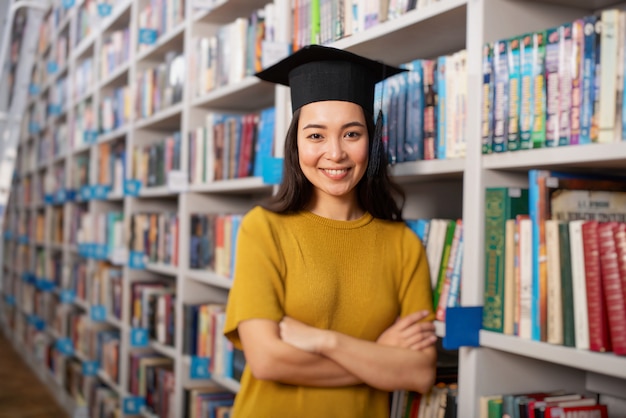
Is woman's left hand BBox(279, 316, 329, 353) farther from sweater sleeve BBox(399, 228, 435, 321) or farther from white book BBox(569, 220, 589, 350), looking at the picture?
white book BBox(569, 220, 589, 350)

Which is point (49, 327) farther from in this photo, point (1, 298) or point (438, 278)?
point (438, 278)

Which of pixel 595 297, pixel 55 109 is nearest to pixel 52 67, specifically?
pixel 55 109

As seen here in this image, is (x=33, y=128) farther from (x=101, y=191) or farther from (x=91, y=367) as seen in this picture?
(x=91, y=367)

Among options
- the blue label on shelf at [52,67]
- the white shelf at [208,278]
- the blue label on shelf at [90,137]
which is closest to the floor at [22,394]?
the blue label on shelf at [90,137]

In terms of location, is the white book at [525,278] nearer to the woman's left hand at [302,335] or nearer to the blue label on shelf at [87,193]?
the woman's left hand at [302,335]

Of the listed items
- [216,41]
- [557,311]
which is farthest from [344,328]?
[216,41]

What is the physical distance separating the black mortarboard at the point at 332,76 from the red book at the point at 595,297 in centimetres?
56

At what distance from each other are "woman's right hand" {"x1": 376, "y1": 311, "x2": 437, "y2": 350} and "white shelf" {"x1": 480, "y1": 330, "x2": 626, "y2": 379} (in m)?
0.12

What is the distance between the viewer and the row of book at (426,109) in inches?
65.8

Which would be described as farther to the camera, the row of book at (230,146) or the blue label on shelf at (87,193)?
the blue label on shelf at (87,193)

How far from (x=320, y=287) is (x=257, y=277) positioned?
0.13 meters

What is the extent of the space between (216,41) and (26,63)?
62.6 inches

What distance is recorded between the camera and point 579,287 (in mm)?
1362

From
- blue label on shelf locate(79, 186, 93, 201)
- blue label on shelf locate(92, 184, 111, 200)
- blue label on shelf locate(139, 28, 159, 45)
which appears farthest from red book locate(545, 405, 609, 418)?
blue label on shelf locate(79, 186, 93, 201)
